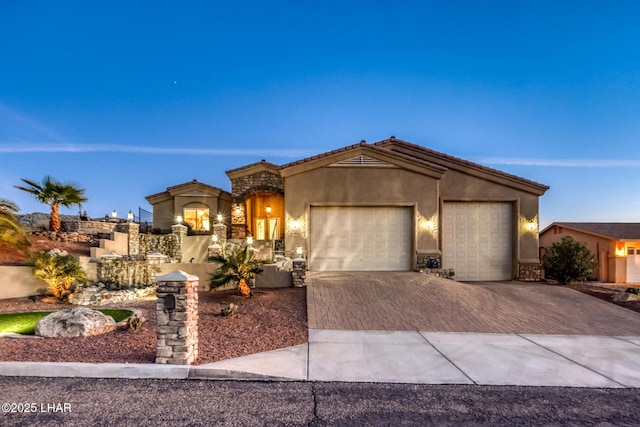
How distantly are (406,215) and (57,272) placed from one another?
13.2 meters

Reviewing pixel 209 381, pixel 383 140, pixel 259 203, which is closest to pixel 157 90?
pixel 259 203

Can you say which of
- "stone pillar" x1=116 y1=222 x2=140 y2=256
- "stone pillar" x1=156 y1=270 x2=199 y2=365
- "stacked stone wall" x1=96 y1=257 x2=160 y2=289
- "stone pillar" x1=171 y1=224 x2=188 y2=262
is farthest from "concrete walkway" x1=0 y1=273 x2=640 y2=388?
"stone pillar" x1=116 y1=222 x2=140 y2=256

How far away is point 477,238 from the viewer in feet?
49.5

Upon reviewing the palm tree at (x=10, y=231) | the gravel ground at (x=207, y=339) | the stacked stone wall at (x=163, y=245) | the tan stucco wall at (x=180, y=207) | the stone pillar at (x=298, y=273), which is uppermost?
the tan stucco wall at (x=180, y=207)

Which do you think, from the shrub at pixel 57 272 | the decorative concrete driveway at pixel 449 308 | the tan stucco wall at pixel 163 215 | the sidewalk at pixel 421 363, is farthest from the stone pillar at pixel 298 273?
the tan stucco wall at pixel 163 215

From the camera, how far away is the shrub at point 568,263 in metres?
14.0

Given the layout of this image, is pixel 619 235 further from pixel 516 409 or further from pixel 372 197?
pixel 516 409

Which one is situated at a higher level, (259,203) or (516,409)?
(259,203)

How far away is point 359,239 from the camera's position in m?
13.9

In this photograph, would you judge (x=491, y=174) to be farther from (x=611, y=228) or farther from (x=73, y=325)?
(x=73, y=325)

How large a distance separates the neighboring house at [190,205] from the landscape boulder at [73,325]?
1396 centimetres

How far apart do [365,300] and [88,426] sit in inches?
281

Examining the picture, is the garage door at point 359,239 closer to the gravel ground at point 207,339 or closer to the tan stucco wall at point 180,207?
the gravel ground at point 207,339

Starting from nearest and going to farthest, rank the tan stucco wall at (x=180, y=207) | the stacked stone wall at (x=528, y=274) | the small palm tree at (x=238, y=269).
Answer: the small palm tree at (x=238, y=269) → the stacked stone wall at (x=528, y=274) → the tan stucco wall at (x=180, y=207)
